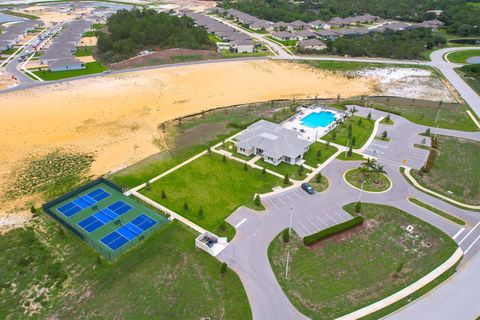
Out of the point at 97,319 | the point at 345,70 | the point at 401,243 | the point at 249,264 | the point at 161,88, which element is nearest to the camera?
the point at 97,319

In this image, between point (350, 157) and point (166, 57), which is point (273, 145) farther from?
point (166, 57)

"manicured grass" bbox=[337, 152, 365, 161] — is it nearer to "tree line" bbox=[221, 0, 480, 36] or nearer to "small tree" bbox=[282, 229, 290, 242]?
"small tree" bbox=[282, 229, 290, 242]

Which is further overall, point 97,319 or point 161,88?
point 161,88

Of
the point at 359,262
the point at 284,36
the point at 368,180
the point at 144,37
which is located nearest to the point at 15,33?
the point at 144,37

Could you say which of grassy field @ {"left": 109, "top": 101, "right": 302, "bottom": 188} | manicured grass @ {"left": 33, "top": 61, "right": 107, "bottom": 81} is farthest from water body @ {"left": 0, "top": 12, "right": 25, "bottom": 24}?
grassy field @ {"left": 109, "top": 101, "right": 302, "bottom": 188}

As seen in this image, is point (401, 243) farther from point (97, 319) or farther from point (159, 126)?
point (159, 126)

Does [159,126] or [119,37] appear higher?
[119,37]

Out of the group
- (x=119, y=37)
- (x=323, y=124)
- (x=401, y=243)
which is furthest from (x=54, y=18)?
(x=401, y=243)
